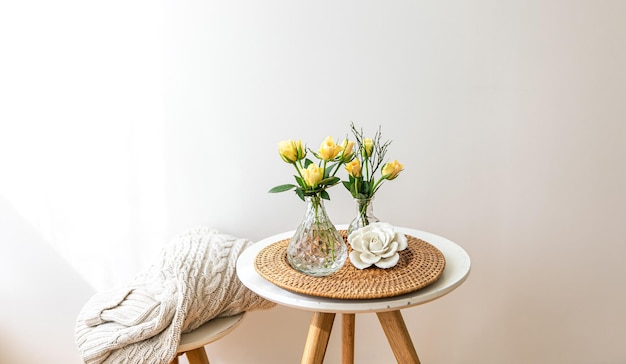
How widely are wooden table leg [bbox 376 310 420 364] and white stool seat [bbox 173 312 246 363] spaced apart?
1.32ft

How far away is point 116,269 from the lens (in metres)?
1.61

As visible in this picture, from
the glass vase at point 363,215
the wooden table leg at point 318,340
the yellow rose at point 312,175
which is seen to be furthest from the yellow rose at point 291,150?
the wooden table leg at point 318,340

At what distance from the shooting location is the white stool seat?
1.21 metres

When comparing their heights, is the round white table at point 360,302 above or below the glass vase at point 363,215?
below

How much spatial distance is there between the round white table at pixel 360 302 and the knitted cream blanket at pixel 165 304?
4.8 inches

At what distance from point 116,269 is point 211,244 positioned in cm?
42

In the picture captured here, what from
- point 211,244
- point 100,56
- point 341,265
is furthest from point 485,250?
point 100,56

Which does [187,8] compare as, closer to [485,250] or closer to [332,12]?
[332,12]

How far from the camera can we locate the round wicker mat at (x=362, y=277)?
1010 millimetres

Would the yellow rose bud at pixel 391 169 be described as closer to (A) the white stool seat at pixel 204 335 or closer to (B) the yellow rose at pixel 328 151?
(B) the yellow rose at pixel 328 151

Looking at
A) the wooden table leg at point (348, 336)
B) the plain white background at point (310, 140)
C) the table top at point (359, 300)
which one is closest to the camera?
the table top at point (359, 300)

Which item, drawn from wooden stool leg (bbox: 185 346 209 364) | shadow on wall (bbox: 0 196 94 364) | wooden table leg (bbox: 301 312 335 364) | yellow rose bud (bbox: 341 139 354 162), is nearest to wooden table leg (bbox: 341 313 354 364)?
wooden table leg (bbox: 301 312 335 364)

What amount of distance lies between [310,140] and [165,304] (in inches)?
25.3

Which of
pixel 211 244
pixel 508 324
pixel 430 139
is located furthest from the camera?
pixel 508 324
